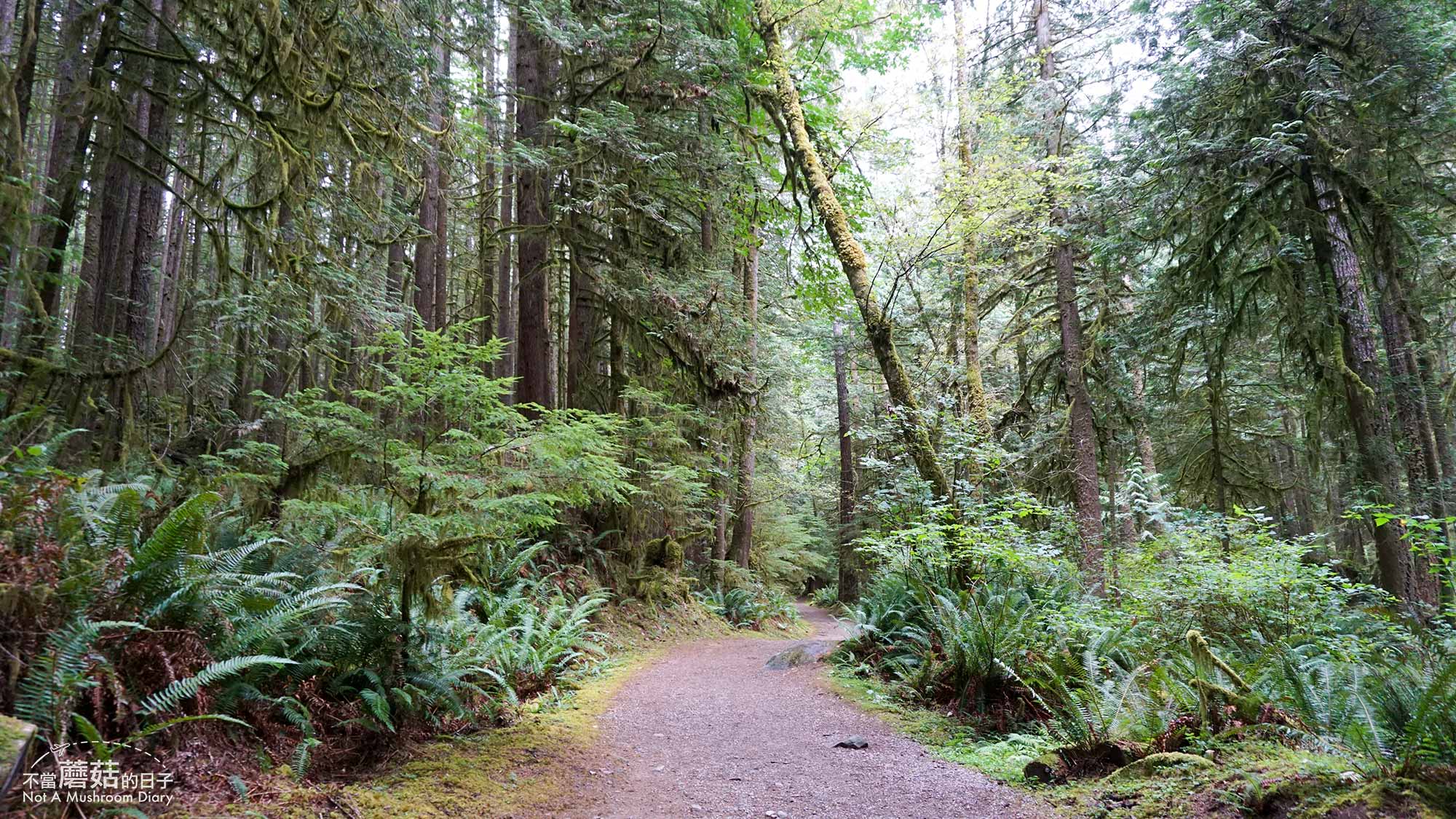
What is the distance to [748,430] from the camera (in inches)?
616

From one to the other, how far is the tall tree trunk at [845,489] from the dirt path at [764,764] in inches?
474

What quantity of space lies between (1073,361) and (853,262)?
17.5ft

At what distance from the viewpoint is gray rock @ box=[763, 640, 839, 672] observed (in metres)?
8.91

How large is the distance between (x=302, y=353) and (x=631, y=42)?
21.9 ft

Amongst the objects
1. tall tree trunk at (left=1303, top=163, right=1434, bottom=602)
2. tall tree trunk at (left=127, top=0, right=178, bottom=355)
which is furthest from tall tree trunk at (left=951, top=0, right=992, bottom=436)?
tall tree trunk at (left=127, top=0, right=178, bottom=355)

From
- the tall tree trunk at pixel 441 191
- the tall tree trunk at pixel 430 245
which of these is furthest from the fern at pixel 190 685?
the tall tree trunk at pixel 430 245

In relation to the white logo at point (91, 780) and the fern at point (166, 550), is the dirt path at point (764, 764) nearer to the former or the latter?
the white logo at point (91, 780)

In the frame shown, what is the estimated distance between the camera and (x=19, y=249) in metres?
3.86

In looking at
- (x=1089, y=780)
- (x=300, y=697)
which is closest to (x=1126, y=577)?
(x=1089, y=780)

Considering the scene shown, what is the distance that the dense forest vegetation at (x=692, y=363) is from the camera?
3.93 metres

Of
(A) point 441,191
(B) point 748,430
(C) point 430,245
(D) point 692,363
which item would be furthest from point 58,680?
(B) point 748,430

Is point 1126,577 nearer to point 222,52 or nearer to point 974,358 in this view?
point 974,358

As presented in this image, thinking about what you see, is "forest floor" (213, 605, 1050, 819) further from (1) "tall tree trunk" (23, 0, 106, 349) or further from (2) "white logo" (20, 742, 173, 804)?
(1) "tall tree trunk" (23, 0, 106, 349)

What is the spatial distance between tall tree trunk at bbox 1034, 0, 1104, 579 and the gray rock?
412 centimetres
